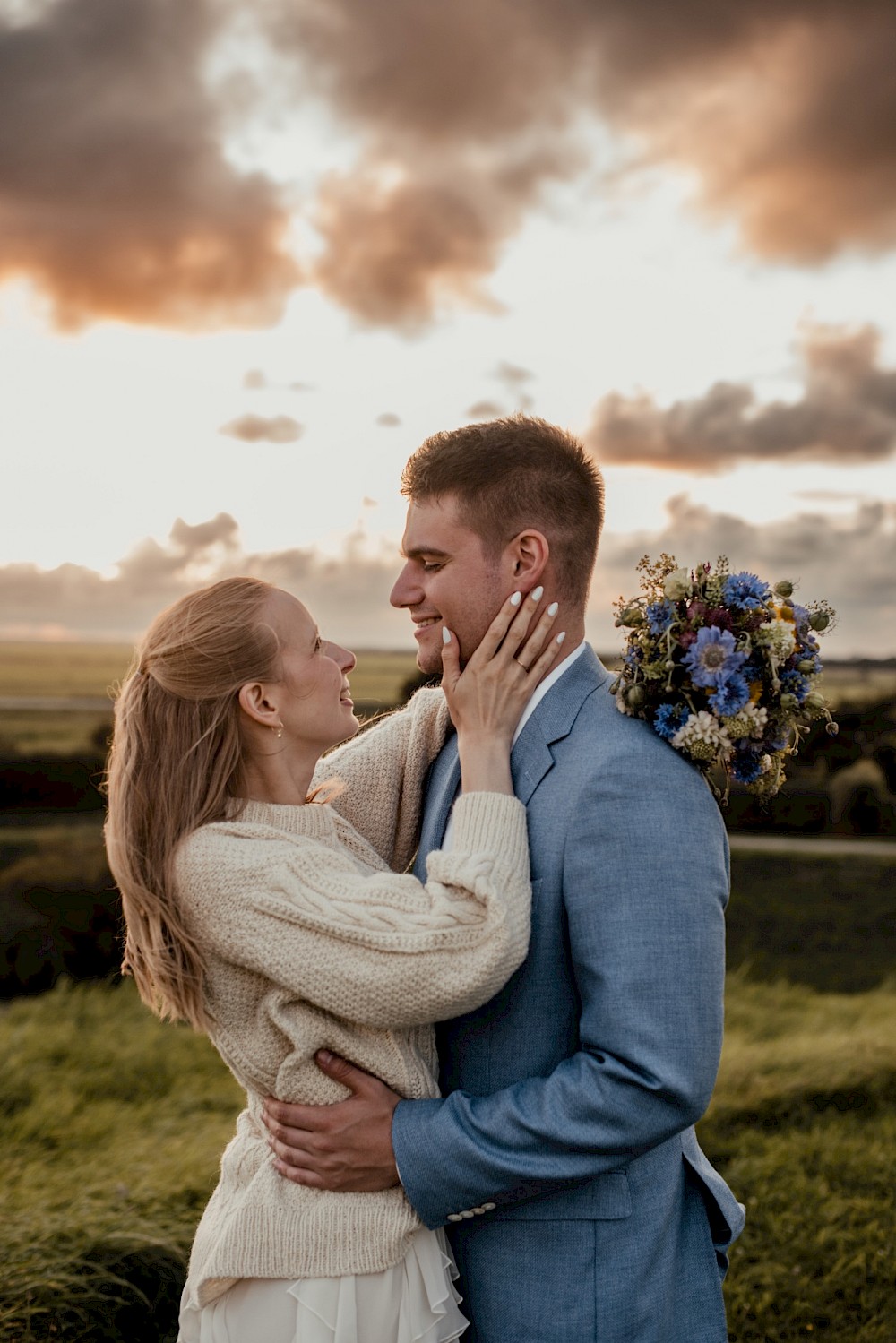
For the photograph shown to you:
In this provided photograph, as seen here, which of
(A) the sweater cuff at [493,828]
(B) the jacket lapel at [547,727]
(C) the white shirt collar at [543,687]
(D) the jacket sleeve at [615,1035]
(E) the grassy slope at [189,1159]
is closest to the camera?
(D) the jacket sleeve at [615,1035]

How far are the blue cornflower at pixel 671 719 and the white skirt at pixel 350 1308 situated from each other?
1080 millimetres

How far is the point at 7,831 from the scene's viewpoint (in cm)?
881

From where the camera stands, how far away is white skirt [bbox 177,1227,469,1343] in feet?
6.68

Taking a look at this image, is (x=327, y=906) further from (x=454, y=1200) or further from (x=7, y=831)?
(x=7, y=831)

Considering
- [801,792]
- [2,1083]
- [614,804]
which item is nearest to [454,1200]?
[614,804]

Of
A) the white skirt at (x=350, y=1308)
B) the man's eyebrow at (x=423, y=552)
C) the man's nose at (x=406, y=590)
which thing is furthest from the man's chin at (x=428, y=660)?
the white skirt at (x=350, y=1308)

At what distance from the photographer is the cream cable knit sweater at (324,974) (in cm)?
198

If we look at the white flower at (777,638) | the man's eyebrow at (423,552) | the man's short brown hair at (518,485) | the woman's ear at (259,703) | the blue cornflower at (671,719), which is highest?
the man's short brown hair at (518,485)

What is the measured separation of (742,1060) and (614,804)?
5196 millimetres

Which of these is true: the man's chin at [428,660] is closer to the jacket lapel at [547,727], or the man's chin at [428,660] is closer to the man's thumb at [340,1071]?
the jacket lapel at [547,727]

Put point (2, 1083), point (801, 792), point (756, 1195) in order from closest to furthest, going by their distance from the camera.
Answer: point (756, 1195) < point (2, 1083) < point (801, 792)

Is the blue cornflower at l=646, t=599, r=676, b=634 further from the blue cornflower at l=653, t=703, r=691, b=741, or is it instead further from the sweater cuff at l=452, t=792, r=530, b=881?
the sweater cuff at l=452, t=792, r=530, b=881

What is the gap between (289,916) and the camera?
202cm

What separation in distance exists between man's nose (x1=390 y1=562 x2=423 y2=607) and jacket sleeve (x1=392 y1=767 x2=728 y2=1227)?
27.8 inches
